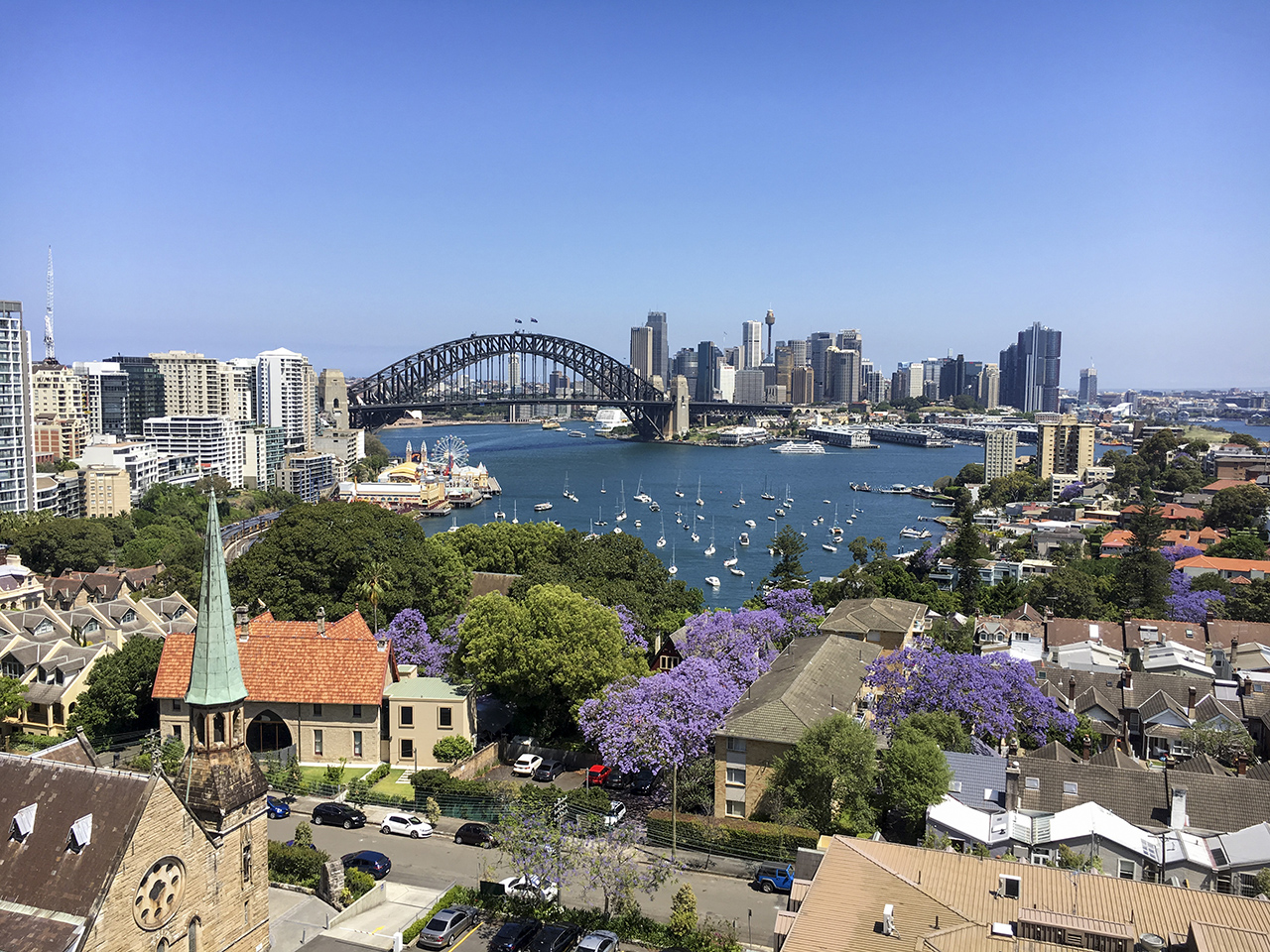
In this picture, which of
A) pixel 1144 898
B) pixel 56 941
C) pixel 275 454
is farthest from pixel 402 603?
pixel 275 454

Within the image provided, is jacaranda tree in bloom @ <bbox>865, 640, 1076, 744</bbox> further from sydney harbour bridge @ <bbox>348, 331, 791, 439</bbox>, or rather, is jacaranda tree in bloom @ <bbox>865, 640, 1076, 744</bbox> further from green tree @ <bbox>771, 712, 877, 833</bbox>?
sydney harbour bridge @ <bbox>348, 331, 791, 439</bbox>

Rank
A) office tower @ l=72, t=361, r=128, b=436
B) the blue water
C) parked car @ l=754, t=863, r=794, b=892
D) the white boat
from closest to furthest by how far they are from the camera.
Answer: parked car @ l=754, t=863, r=794, b=892
the blue water
office tower @ l=72, t=361, r=128, b=436
the white boat

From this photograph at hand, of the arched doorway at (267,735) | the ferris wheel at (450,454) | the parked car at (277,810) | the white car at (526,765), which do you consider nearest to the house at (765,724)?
the white car at (526,765)

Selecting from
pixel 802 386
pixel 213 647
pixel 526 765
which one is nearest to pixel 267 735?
pixel 526 765

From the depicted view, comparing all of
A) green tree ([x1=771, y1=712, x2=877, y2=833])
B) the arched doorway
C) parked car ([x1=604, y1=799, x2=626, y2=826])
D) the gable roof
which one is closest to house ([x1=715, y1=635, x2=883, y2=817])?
the gable roof

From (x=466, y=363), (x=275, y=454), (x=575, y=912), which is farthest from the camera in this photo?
(x=466, y=363)

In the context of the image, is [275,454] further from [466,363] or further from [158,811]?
[158,811]
